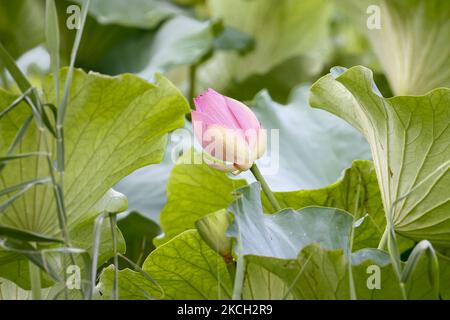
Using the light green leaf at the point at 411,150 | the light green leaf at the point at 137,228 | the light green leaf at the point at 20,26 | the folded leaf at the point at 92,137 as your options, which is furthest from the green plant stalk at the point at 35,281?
the light green leaf at the point at 20,26

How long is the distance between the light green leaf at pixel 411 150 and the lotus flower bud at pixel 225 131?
0.10 m

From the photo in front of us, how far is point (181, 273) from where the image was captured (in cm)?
90

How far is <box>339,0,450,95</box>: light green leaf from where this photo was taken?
1.64 metres

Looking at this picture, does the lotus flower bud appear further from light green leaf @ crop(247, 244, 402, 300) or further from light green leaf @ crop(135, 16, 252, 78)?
light green leaf @ crop(135, 16, 252, 78)

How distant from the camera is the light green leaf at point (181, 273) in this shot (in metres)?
0.88

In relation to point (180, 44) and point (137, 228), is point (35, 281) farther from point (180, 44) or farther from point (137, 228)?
point (180, 44)

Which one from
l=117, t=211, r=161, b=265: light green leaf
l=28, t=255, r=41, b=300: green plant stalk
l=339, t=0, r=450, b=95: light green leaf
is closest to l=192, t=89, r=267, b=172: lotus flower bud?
l=28, t=255, r=41, b=300: green plant stalk

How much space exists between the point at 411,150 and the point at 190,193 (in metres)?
0.35

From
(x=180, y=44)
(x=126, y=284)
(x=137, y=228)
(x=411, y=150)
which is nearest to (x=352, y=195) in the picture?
(x=411, y=150)

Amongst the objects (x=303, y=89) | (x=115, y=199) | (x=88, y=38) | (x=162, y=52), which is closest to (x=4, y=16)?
(x=88, y=38)
